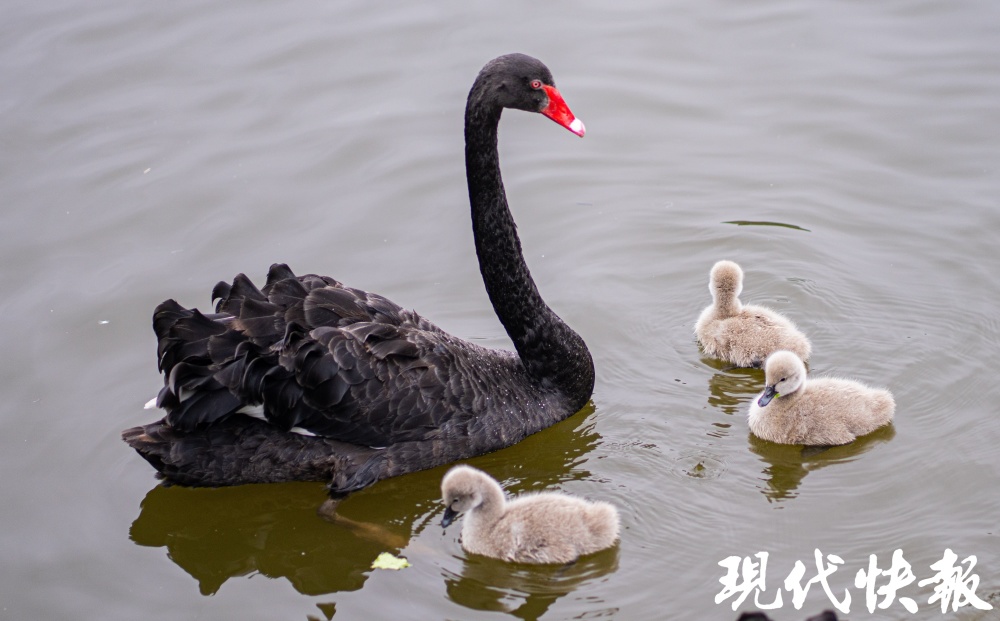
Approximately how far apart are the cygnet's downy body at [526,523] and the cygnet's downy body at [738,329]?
1534 mm

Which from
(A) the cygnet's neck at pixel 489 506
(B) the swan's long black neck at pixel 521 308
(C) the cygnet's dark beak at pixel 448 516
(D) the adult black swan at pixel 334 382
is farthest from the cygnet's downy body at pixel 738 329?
(C) the cygnet's dark beak at pixel 448 516

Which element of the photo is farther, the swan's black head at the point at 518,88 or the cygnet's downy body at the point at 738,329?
the cygnet's downy body at the point at 738,329

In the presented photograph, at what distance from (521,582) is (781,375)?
5.34 ft

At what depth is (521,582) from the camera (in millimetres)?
5031

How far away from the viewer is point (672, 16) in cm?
991

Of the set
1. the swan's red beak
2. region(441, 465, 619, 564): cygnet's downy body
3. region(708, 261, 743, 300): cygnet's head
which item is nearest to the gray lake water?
region(441, 465, 619, 564): cygnet's downy body

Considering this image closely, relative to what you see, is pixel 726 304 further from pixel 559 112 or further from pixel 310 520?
pixel 310 520

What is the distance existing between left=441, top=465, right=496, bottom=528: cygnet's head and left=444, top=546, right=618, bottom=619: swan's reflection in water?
0.27m

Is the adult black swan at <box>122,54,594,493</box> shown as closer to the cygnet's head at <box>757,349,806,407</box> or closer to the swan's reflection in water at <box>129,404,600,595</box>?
the swan's reflection in water at <box>129,404,600,595</box>

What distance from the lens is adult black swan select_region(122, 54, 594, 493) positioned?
217 inches

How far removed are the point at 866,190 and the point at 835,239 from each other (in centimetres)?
65

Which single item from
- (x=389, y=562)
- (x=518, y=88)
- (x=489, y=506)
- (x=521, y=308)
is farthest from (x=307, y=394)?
(x=518, y=88)

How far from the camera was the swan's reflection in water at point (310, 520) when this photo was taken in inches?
211

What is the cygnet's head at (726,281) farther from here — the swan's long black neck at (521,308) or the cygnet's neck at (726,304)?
the swan's long black neck at (521,308)
